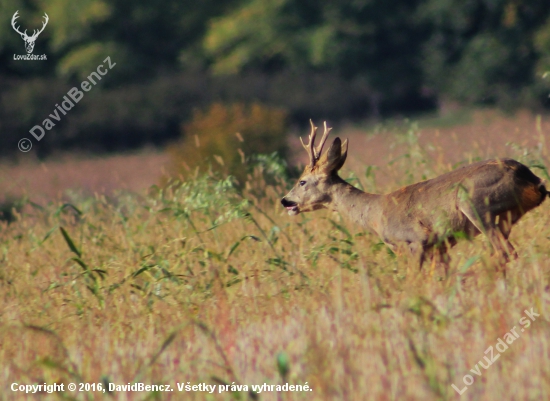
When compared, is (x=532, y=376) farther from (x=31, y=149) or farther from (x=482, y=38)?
(x=31, y=149)

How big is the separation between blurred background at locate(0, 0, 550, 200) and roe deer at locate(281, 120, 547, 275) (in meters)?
26.4

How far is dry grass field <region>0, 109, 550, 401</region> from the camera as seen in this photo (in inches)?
176

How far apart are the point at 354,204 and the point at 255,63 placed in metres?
32.2

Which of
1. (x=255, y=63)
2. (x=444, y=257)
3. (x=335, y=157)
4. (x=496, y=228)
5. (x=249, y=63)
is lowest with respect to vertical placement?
(x=444, y=257)

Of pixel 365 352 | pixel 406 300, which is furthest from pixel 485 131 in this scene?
pixel 365 352

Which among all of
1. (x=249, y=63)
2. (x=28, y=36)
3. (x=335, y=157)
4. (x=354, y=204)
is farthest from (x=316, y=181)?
(x=28, y=36)

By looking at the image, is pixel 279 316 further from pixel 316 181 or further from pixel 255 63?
pixel 255 63

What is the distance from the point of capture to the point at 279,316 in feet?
20.0

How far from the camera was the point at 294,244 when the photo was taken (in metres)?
8.02

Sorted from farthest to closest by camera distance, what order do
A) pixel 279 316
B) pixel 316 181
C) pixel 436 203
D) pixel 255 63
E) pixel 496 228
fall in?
1. pixel 255 63
2. pixel 316 181
3. pixel 436 203
4. pixel 496 228
5. pixel 279 316

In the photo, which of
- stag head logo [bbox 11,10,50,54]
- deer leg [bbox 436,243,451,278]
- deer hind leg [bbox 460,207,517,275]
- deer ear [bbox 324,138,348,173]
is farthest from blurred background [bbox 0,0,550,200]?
deer hind leg [bbox 460,207,517,275]

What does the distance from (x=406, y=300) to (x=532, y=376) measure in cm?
127

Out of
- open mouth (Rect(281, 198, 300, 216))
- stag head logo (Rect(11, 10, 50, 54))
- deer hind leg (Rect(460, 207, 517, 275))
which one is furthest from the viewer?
stag head logo (Rect(11, 10, 50, 54))

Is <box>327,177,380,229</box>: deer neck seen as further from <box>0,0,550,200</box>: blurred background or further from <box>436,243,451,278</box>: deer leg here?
<box>0,0,550,200</box>: blurred background
